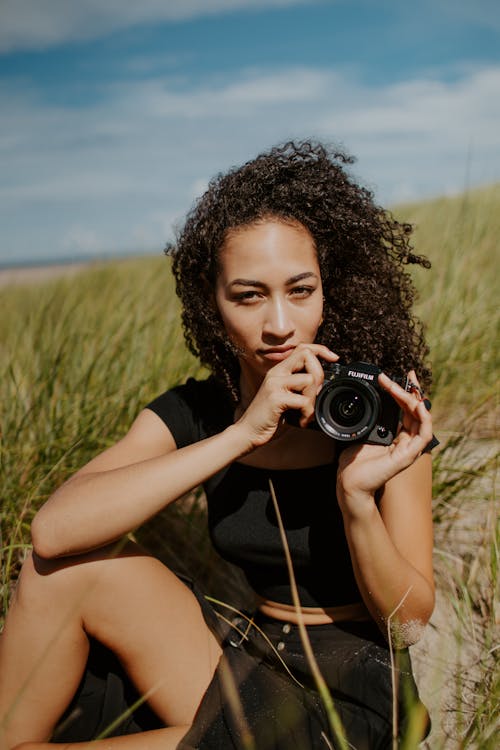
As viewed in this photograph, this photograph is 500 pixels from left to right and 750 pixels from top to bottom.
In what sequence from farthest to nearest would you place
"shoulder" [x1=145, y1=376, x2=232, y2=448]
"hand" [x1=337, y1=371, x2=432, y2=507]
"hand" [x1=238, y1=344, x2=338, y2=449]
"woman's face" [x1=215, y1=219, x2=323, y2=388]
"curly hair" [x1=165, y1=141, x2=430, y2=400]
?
"shoulder" [x1=145, y1=376, x2=232, y2=448] < "curly hair" [x1=165, y1=141, x2=430, y2=400] < "woman's face" [x1=215, y1=219, x2=323, y2=388] < "hand" [x1=238, y1=344, x2=338, y2=449] < "hand" [x1=337, y1=371, x2=432, y2=507]

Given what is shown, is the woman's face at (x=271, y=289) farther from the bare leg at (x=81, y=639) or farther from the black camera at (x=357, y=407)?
the bare leg at (x=81, y=639)

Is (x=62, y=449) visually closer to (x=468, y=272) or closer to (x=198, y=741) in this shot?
(x=198, y=741)

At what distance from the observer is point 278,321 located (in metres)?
1.64

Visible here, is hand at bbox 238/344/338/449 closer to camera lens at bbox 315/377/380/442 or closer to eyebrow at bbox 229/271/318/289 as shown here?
camera lens at bbox 315/377/380/442

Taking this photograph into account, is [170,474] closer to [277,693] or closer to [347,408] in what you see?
[347,408]

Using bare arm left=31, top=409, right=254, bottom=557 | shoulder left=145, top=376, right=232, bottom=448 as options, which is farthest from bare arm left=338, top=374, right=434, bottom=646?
shoulder left=145, top=376, right=232, bottom=448

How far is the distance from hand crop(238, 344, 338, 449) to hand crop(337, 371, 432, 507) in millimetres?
159

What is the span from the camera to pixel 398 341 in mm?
1906

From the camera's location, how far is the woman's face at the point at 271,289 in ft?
5.46

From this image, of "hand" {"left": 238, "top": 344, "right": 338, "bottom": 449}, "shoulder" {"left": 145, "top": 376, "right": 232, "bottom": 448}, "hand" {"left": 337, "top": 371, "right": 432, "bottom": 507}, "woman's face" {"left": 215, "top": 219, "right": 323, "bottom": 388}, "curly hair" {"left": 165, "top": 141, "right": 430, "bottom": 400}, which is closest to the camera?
"hand" {"left": 337, "top": 371, "right": 432, "bottom": 507}

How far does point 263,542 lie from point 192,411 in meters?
0.43

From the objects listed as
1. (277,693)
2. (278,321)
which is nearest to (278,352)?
(278,321)

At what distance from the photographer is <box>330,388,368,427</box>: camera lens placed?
1.48m

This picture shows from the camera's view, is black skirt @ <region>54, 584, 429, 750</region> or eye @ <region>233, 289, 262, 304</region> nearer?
black skirt @ <region>54, 584, 429, 750</region>
